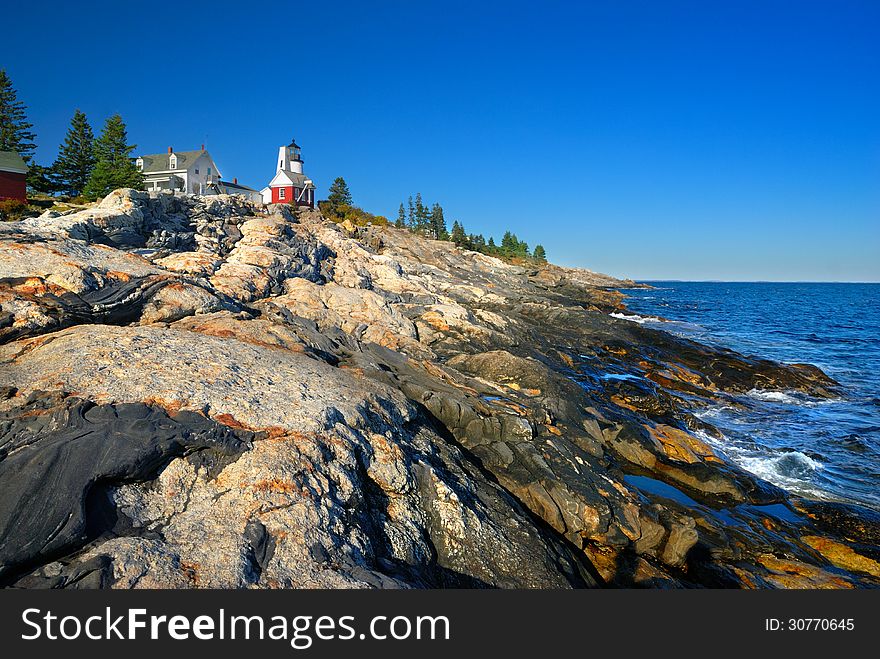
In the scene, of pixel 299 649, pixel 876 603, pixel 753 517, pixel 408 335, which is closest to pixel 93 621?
pixel 299 649

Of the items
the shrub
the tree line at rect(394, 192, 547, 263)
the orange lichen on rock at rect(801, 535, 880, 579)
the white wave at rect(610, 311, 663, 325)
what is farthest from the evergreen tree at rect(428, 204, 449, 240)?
the orange lichen on rock at rect(801, 535, 880, 579)

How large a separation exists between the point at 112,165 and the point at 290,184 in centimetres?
2930

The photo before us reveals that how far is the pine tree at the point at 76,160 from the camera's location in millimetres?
49094

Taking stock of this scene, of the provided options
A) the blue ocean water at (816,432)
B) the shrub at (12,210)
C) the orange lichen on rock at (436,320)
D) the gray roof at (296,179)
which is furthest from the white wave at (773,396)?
the gray roof at (296,179)

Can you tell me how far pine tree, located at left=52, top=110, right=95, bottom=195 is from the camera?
49.1m

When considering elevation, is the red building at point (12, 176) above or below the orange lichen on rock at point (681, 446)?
above

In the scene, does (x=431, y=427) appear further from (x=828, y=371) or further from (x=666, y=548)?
(x=828, y=371)

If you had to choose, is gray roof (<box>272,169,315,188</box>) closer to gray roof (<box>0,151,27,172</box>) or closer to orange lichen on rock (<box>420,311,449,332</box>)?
gray roof (<box>0,151,27,172</box>)

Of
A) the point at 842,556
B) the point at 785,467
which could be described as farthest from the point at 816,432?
the point at 842,556

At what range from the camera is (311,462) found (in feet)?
31.2

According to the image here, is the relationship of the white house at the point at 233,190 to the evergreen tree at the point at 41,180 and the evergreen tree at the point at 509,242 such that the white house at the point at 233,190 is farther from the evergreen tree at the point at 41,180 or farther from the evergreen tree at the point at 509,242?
the evergreen tree at the point at 509,242

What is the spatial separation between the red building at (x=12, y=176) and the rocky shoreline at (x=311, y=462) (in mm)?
21355

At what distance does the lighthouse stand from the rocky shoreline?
50.0 metres

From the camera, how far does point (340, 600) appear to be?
5957mm
